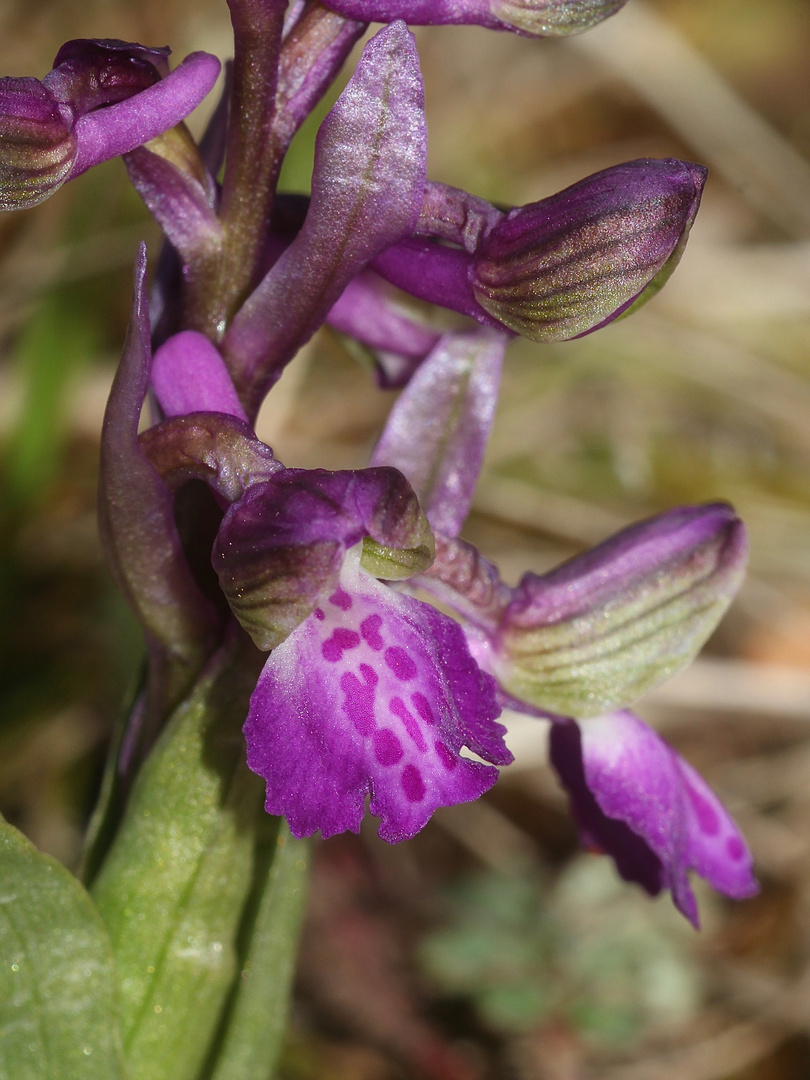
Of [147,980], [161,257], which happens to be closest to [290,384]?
[161,257]

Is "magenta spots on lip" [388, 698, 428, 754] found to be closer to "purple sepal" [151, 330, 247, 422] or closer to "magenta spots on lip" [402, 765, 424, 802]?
"magenta spots on lip" [402, 765, 424, 802]

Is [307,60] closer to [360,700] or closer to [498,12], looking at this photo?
[498,12]

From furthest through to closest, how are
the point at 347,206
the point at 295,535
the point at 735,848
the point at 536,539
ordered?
the point at 536,539 < the point at 735,848 < the point at 347,206 < the point at 295,535

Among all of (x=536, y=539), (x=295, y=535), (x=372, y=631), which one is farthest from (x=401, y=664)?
(x=536, y=539)

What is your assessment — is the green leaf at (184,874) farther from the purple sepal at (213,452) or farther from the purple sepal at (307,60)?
the purple sepal at (307,60)

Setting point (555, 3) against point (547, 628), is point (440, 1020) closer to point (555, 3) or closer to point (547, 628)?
point (547, 628)

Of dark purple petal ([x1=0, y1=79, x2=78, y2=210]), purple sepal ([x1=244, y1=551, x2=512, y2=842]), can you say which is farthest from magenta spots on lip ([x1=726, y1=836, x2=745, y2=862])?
dark purple petal ([x1=0, y1=79, x2=78, y2=210])

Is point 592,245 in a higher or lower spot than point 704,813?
higher
